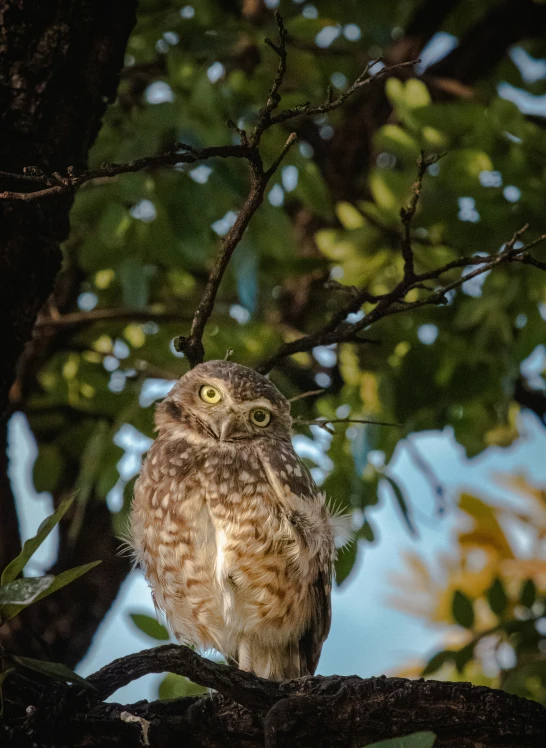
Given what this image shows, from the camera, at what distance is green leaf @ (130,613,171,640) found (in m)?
3.00

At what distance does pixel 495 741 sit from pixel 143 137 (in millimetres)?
2340

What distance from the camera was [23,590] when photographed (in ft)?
5.10

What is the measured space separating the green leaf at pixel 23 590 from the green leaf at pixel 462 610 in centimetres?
246

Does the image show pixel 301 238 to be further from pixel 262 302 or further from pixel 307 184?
pixel 307 184

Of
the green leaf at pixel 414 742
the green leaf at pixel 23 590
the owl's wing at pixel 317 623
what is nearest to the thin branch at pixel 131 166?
the green leaf at pixel 23 590

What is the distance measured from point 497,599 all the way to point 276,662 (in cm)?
150

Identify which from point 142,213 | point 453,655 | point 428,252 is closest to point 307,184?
point 428,252

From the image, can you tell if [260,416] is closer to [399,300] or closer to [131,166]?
[399,300]

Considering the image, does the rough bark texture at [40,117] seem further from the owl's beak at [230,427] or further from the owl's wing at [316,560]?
the owl's wing at [316,560]

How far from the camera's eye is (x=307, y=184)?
3.38 meters

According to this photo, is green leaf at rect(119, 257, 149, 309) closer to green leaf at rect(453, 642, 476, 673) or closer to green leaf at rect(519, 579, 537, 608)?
green leaf at rect(453, 642, 476, 673)

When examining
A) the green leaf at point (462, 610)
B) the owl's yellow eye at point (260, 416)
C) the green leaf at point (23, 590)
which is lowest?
the green leaf at point (462, 610)

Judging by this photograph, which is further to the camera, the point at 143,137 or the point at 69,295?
the point at 69,295

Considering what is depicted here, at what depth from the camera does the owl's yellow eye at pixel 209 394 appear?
9.28ft
